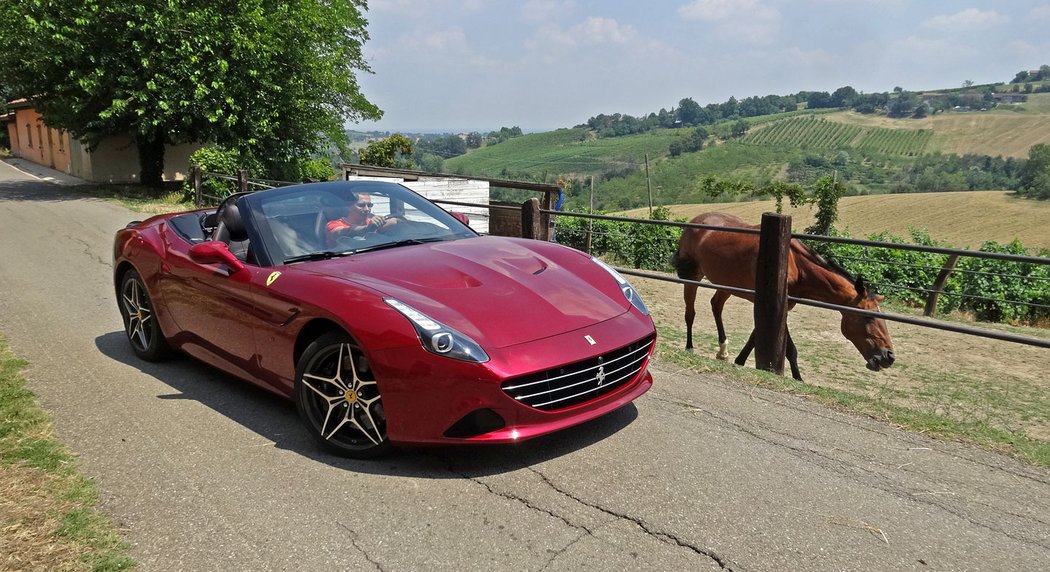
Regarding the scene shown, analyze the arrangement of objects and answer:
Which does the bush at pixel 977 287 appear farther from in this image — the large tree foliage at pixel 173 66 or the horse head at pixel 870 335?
the large tree foliage at pixel 173 66

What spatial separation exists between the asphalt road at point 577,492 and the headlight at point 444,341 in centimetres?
66

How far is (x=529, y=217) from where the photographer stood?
9133mm

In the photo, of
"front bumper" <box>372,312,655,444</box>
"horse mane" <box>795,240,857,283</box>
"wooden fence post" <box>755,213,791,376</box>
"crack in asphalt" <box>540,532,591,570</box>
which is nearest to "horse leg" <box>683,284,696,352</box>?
"horse mane" <box>795,240,857,283</box>

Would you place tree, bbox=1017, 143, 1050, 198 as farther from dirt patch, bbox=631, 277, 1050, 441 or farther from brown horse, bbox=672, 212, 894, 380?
brown horse, bbox=672, 212, 894, 380

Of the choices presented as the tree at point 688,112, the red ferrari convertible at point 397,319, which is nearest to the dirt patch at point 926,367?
the red ferrari convertible at point 397,319

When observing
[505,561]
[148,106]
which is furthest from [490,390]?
[148,106]

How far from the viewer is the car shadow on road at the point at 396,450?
12.6ft

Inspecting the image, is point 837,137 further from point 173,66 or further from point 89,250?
point 89,250

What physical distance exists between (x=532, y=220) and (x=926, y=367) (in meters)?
5.09

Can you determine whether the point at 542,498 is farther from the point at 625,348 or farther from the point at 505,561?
the point at 625,348

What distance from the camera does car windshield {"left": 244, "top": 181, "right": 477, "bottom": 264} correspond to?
4648 millimetres

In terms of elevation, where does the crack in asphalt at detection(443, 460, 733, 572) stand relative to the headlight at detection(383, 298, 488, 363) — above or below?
below

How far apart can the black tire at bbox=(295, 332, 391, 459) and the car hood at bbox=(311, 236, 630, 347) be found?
0.39 meters

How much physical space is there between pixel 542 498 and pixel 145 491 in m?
1.92
